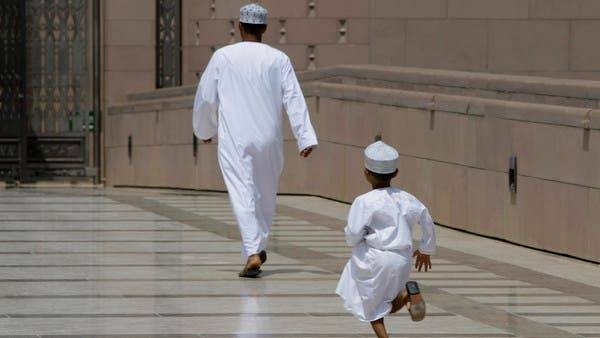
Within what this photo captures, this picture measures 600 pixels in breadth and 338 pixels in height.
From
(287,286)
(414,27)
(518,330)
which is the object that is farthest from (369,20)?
(518,330)

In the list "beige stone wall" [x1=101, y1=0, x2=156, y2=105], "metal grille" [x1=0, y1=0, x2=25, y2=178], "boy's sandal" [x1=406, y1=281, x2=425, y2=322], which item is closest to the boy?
"boy's sandal" [x1=406, y1=281, x2=425, y2=322]

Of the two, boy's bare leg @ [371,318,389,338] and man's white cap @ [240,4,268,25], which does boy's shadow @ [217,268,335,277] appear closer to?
man's white cap @ [240,4,268,25]

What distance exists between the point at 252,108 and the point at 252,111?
0.02 m

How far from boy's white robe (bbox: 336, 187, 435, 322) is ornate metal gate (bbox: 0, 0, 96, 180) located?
15075mm

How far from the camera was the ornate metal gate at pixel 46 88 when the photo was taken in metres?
22.5

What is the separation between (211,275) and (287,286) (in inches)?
29.0

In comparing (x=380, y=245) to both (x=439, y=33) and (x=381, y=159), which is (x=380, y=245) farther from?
(x=439, y=33)

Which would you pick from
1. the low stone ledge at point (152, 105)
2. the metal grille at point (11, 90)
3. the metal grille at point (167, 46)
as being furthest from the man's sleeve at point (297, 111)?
the metal grille at point (11, 90)

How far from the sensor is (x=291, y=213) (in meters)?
15.9

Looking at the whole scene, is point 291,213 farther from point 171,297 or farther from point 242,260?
point 171,297

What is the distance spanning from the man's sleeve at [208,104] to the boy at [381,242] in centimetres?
351

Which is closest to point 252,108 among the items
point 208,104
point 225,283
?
point 208,104

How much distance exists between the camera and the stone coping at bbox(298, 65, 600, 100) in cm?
1312

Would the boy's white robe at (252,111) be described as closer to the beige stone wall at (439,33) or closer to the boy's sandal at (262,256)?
the boy's sandal at (262,256)
